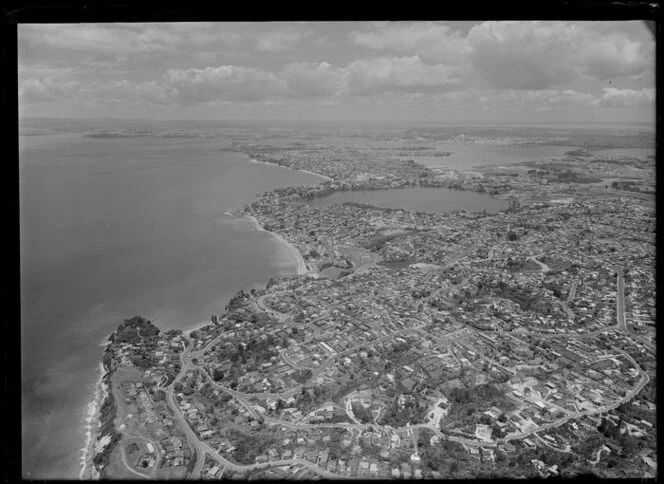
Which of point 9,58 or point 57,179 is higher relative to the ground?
point 9,58

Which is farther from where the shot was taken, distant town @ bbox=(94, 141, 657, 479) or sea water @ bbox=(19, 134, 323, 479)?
distant town @ bbox=(94, 141, 657, 479)

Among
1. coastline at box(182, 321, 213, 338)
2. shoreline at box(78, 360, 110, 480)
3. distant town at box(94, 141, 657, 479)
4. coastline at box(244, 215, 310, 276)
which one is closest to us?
shoreline at box(78, 360, 110, 480)

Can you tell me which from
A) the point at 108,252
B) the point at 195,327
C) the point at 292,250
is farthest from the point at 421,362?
the point at 108,252

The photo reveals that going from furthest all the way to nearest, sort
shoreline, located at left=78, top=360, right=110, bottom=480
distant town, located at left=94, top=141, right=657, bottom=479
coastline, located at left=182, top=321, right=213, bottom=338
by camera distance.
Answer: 1. coastline, located at left=182, top=321, right=213, bottom=338
2. distant town, located at left=94, top=141, right=657, bottom=479
3. shoreline, located at left=78, top=360, right=110, bottom=480

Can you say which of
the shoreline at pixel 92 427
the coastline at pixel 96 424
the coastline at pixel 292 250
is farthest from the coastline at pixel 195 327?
the coastline at pixel 292 250

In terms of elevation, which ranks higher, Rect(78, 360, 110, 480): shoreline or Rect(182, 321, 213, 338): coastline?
Rect(182, 321, 213, 338): coastline

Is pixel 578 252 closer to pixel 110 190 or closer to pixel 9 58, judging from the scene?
pixel 9 58

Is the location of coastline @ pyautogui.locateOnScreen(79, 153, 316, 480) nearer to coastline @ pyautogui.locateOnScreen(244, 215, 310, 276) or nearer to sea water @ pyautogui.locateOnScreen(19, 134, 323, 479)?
sea water @ pyautogui.locateOnScreen(19, 134, 323, 479)

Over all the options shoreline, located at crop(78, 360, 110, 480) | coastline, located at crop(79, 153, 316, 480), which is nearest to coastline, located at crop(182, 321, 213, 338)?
coastline, located at crop(79, 153, 316, 480)
